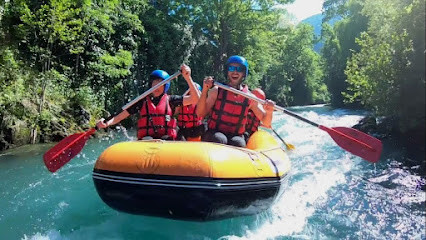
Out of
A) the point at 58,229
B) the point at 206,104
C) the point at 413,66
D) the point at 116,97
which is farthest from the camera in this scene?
the point at 116,97

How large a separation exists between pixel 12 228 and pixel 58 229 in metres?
0.51

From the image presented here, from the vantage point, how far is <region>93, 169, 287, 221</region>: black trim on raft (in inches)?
109

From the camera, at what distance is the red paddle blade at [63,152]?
3.97 m

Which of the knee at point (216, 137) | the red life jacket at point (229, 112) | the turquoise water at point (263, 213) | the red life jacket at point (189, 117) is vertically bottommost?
the turquoise water at point (263, 213)

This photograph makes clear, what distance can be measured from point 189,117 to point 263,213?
6.89 feet

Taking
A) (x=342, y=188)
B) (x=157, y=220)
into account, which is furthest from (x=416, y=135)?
(x=157, y=220)

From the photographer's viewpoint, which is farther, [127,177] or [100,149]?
[100,149]

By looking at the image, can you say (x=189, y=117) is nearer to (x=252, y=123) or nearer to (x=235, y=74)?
(x=252, y=123)

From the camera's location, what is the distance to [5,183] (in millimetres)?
5043

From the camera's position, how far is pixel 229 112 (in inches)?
154

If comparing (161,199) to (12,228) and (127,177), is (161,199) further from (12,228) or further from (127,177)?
(12,228)

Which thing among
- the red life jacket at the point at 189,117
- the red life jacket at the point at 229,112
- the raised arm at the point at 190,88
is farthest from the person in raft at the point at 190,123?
the red life jacket at the point at 229,112

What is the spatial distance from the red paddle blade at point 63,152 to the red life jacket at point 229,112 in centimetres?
155

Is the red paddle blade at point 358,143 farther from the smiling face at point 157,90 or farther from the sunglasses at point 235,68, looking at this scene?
the smiling face at point 157,90
